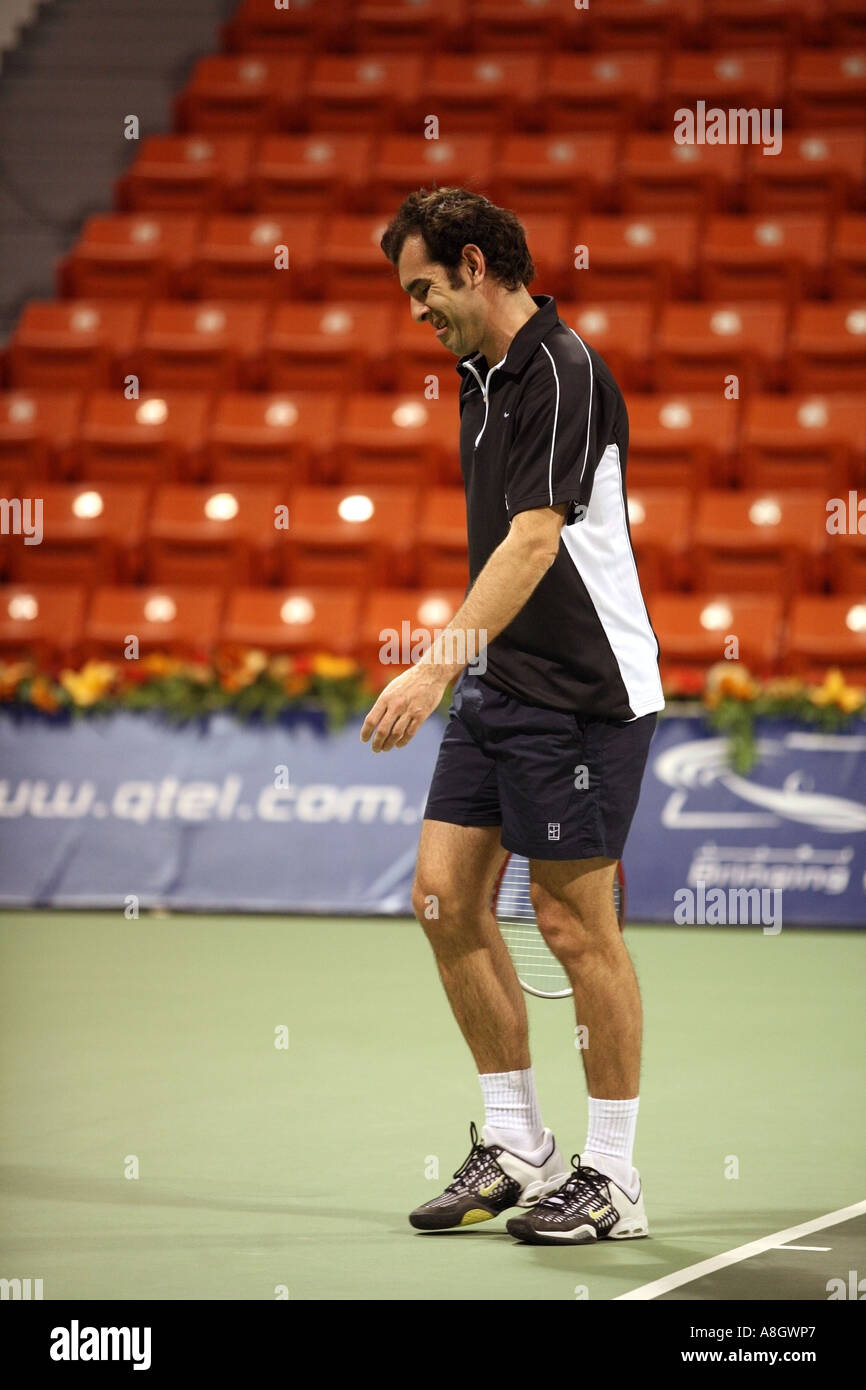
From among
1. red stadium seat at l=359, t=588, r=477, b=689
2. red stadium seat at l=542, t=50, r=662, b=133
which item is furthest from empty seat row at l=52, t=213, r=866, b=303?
red stadium seat at l=359, t=588, r=477, b=689

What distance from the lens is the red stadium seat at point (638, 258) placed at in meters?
10.6

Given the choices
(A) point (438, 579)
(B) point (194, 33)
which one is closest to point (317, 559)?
(A) point (438, 579)

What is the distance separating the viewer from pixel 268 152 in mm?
11859

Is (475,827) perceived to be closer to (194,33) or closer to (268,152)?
(268,152)

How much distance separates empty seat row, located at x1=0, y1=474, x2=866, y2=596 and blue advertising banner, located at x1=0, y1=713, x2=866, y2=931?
137 centimetres

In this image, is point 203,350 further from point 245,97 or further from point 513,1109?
point 513,1109

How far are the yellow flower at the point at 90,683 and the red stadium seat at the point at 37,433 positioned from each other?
7.39 ft

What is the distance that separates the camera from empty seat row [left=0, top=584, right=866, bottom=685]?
8578mm

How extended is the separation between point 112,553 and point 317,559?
103 centimetres

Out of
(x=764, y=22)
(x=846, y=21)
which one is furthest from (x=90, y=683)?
(x=846, y=21)

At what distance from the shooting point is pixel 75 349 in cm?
1088

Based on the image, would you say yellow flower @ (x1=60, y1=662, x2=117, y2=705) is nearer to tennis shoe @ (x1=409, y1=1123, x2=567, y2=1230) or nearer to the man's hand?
tennis shoe @ (x1=409, y1=1123, x2=567, y2=1230)

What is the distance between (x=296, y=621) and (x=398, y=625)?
1.65 ft

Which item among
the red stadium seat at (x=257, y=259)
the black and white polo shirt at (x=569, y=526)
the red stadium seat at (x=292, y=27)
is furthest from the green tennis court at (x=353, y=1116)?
the red stadium seat at (x=292, y=27)
